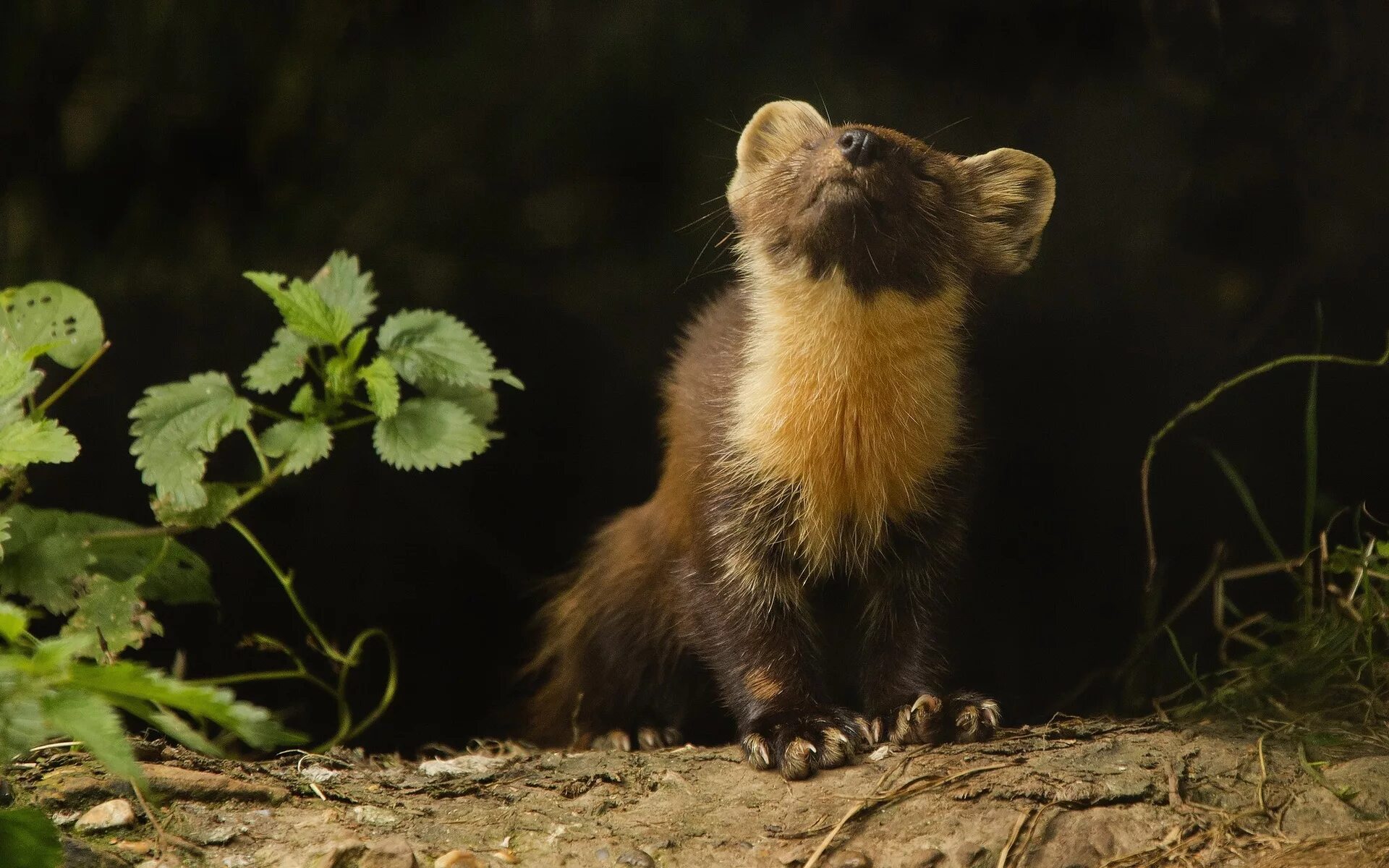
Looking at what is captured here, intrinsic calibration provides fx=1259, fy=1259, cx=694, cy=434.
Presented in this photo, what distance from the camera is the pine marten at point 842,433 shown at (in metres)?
4.08

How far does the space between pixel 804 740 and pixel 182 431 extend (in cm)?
224

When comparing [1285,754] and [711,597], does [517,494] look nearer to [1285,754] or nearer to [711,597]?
[711,597]

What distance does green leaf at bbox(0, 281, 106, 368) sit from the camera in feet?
13.8

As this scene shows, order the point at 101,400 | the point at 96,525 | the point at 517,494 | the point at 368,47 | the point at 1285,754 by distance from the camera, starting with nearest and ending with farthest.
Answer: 1. the point at 1285,754
2. the point at 96,525
3. the point at 368,47
4. the point at 101,400
5. the point at 517,494

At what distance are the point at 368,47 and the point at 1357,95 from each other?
3.94 metres

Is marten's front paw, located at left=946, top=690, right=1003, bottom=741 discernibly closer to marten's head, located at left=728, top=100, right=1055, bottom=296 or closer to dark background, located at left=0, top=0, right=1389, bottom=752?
marten's head, located at left=728, top=100, right=1055, bottom=296

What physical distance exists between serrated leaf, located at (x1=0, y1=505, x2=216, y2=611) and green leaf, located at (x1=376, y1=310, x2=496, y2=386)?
791mm

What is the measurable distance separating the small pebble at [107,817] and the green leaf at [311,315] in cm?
167

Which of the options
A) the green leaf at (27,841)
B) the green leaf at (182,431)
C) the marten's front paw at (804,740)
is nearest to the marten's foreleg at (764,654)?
the marten's front paw at (804,740)

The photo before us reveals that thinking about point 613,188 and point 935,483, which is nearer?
point 935,483

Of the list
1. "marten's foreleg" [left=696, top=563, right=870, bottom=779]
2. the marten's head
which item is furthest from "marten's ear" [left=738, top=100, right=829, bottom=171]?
"marten's foreleg" [left=696, top=563, right=870, bottom=779]

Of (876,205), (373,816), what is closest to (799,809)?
(373,816)

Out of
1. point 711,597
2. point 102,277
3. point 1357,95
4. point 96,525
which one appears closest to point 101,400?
point 102,277

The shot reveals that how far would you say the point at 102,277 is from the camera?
5.32 meters
